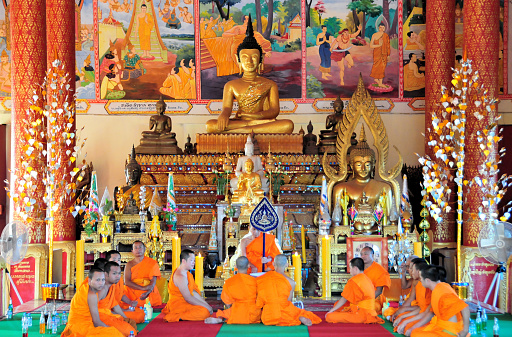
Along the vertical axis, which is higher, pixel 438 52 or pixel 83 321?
pixel 438 52

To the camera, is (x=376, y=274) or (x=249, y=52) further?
(x=249, y=52)

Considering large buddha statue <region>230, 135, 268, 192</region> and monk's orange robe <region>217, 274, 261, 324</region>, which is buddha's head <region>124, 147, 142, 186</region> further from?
monk's orange robe <region>217, 274, 261, 324</region>

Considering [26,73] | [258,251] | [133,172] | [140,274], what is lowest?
[140,274]

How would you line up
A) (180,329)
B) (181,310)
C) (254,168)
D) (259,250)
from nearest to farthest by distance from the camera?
(180,329), (181,310), (259,250), (254,168)

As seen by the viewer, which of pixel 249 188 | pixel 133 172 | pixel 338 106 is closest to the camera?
pixel 249 188

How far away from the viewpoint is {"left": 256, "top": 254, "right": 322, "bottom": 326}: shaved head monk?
7121 mm

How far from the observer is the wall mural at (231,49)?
1269 centimetres

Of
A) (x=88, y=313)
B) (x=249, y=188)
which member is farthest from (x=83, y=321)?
(x=249, y=188)

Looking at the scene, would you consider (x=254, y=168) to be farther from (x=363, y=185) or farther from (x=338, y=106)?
(x=338, y=106)

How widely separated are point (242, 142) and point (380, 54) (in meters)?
3.06

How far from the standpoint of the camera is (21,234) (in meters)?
8.05

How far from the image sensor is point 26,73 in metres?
9.36

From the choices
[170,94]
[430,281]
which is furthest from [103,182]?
[430,281]

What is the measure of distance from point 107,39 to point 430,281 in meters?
8.06
